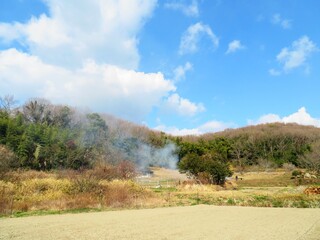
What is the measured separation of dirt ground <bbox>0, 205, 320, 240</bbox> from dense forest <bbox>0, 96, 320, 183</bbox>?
1622 cm

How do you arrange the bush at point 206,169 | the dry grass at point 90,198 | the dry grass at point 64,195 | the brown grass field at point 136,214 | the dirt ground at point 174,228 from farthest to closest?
the bush at point 206,169 → the dry grass at point 90,198 → the dry grass at point 64,195 → the brown grass field at point 136,214 → the dirt ground at point 174,228

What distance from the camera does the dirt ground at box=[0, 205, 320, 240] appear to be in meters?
11.8

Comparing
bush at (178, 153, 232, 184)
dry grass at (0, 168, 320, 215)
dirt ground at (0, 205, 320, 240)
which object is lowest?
dirt ground at (0, 205, 320, 240)

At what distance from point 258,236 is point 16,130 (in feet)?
156

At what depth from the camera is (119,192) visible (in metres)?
23.8

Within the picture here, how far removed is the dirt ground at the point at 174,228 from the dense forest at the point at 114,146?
16221 millimetres

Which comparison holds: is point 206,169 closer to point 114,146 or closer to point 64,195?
point 64,195

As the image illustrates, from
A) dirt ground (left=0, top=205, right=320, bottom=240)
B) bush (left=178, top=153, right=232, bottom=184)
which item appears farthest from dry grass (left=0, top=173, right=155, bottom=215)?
bush (left=178, top=153, right=232, bottom=184)

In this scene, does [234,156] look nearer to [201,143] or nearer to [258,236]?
[201,143]

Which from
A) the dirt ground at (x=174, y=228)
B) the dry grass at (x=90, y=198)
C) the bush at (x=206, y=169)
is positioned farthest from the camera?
the bush at (x=206, y=169)

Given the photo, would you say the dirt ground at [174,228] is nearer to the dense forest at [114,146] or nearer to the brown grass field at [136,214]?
the brown grass field at [136,214]

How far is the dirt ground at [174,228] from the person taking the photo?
1178cm

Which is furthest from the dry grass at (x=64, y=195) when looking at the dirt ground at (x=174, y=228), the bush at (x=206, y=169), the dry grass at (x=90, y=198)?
the bush at (x=206, y=169)

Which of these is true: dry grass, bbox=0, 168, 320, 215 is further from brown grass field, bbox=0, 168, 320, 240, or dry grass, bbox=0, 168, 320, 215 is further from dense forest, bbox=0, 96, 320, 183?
dense forest, bbox=0, 96, 320, 183
